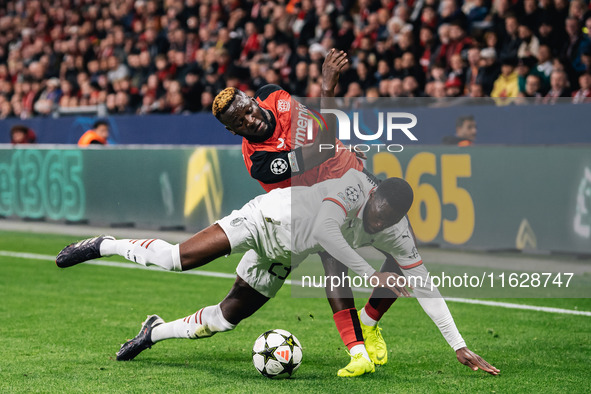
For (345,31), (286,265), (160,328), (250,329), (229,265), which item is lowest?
(229,265)

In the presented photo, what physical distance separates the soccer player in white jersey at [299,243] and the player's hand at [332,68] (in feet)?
2.06

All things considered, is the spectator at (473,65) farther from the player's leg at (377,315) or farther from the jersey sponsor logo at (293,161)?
the jersey sponsor logo at (293,161)

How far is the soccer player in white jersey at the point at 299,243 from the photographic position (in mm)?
5773

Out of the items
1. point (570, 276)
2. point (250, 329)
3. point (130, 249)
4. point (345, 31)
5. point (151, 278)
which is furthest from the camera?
point (345, 31)

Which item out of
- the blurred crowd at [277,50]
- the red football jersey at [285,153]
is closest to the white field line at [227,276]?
the red football jersey at [285,153]

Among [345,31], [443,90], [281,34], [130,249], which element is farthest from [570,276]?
[281,34]

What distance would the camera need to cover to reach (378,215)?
6012mm

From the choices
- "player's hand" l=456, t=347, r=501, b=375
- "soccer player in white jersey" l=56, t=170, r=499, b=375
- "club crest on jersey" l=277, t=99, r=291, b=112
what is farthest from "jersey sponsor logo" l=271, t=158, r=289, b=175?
"player's hand" l=456, t=347, r=501, b=375

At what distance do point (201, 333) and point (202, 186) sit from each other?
807 cm

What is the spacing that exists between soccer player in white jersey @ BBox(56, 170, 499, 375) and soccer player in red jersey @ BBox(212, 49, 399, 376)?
249mm

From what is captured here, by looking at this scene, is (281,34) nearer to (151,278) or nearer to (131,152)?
(131,152)

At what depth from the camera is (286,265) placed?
6090mm

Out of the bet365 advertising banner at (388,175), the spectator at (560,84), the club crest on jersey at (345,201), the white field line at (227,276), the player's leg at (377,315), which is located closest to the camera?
the club crest on jersey at (345,201)

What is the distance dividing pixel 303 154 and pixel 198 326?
4.76ft
